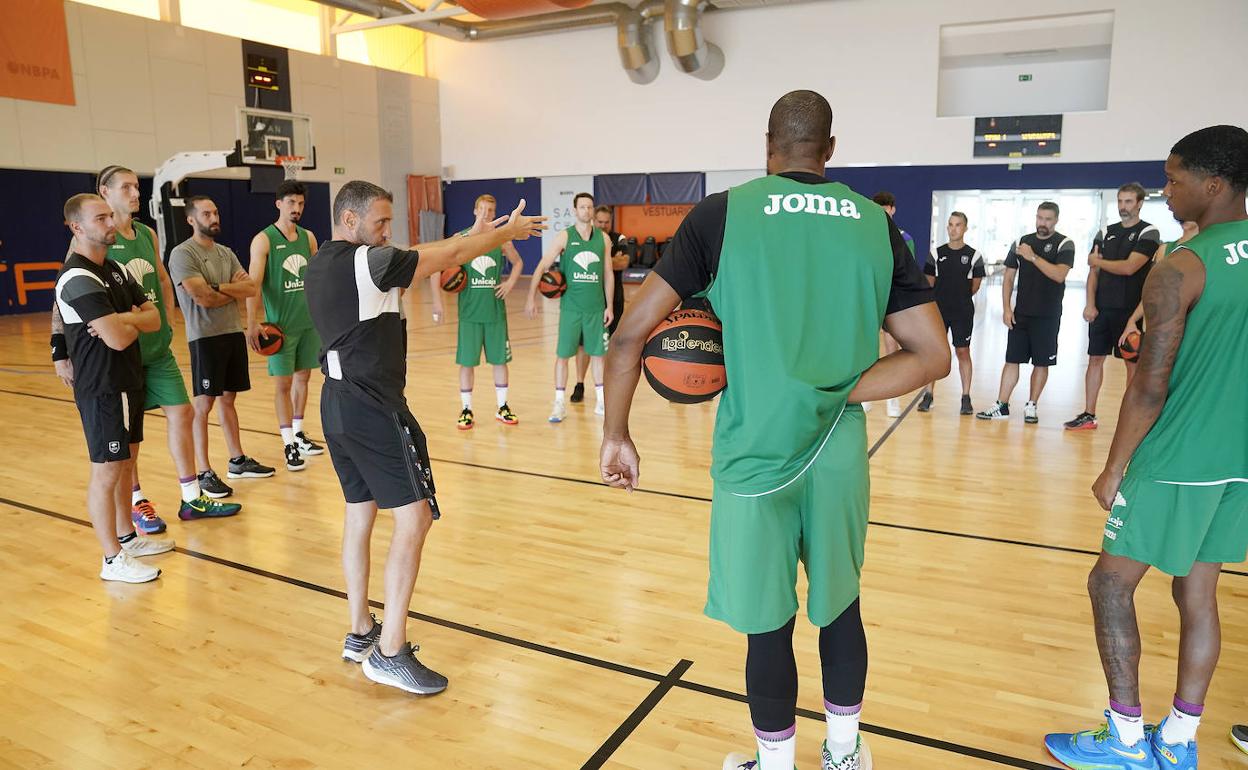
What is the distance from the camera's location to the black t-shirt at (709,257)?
5.75ft

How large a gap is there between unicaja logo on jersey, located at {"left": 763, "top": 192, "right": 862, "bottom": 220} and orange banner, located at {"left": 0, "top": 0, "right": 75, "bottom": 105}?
15.7m

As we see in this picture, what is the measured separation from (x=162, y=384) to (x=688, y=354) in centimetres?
334

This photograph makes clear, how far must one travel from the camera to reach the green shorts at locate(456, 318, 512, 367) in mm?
6566

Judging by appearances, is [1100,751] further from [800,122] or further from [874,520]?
[874,520]

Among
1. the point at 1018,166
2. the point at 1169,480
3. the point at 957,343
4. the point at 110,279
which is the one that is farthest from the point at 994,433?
the point at 1018,166

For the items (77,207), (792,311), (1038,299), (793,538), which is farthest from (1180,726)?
(1038,299)

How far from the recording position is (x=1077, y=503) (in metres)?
4.67

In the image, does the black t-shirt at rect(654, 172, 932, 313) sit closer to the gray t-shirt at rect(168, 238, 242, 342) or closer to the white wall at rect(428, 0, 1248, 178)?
the gray t-shirt at rect(168, 238, 242, 342)

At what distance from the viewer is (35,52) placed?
13.4 metres

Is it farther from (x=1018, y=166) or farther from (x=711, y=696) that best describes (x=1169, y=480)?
(x=1018, y=166)

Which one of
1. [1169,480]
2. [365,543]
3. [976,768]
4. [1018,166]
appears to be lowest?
[976,768]

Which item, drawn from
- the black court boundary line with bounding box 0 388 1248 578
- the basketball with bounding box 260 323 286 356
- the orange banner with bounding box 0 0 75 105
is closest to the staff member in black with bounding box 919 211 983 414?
the black court boundary line with bounding box 0 388 1248 578

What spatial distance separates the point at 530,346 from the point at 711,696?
28.1 ft

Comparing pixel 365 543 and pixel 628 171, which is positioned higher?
pixel 628 171
